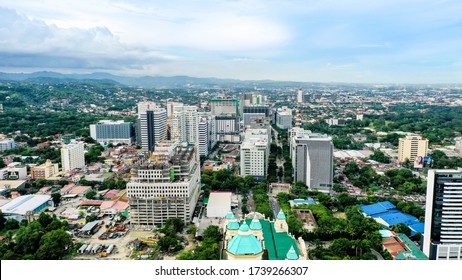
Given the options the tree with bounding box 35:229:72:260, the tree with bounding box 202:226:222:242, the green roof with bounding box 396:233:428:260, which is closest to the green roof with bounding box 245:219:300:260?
the tree with bounding box 202:226:222:242

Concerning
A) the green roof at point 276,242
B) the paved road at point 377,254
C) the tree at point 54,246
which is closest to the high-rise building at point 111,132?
Answer: the tree at point 54,246

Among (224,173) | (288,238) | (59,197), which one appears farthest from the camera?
(224,173)

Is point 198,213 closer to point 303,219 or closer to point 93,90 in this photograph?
point 303,219

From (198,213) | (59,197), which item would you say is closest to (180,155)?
(198,213)

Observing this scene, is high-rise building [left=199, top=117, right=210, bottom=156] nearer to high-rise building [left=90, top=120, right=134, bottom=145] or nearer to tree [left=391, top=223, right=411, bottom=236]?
high-rise building [left=90, top=120, right=134, bottom=145]

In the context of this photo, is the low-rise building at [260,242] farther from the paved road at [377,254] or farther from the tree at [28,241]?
the tree at [28,241]

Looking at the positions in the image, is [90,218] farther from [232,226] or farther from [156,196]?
[232,226]
